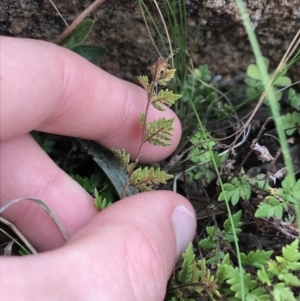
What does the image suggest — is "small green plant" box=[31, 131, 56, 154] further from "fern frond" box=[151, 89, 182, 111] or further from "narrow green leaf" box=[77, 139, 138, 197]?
"fern frond" box=[151, 89, 182, 111]

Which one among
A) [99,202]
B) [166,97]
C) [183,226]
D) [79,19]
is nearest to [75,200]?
[99,202]

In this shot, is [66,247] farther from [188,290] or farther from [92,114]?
[92,114]

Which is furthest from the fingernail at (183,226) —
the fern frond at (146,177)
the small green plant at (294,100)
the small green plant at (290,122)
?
the small green plant at (294,100)

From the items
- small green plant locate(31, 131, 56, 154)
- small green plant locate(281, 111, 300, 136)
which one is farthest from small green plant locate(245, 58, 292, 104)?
small green plant locate(31, 131, 56, 154)

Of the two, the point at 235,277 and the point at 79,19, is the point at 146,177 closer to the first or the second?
the point at 235,277

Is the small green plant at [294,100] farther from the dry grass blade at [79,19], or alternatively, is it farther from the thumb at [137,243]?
the dry grass blade at [79,19]

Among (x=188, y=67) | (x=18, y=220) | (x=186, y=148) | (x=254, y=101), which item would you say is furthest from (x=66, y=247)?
(x=254, y=101)

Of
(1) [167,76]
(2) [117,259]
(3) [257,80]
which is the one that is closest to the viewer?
(2) [117,259]
